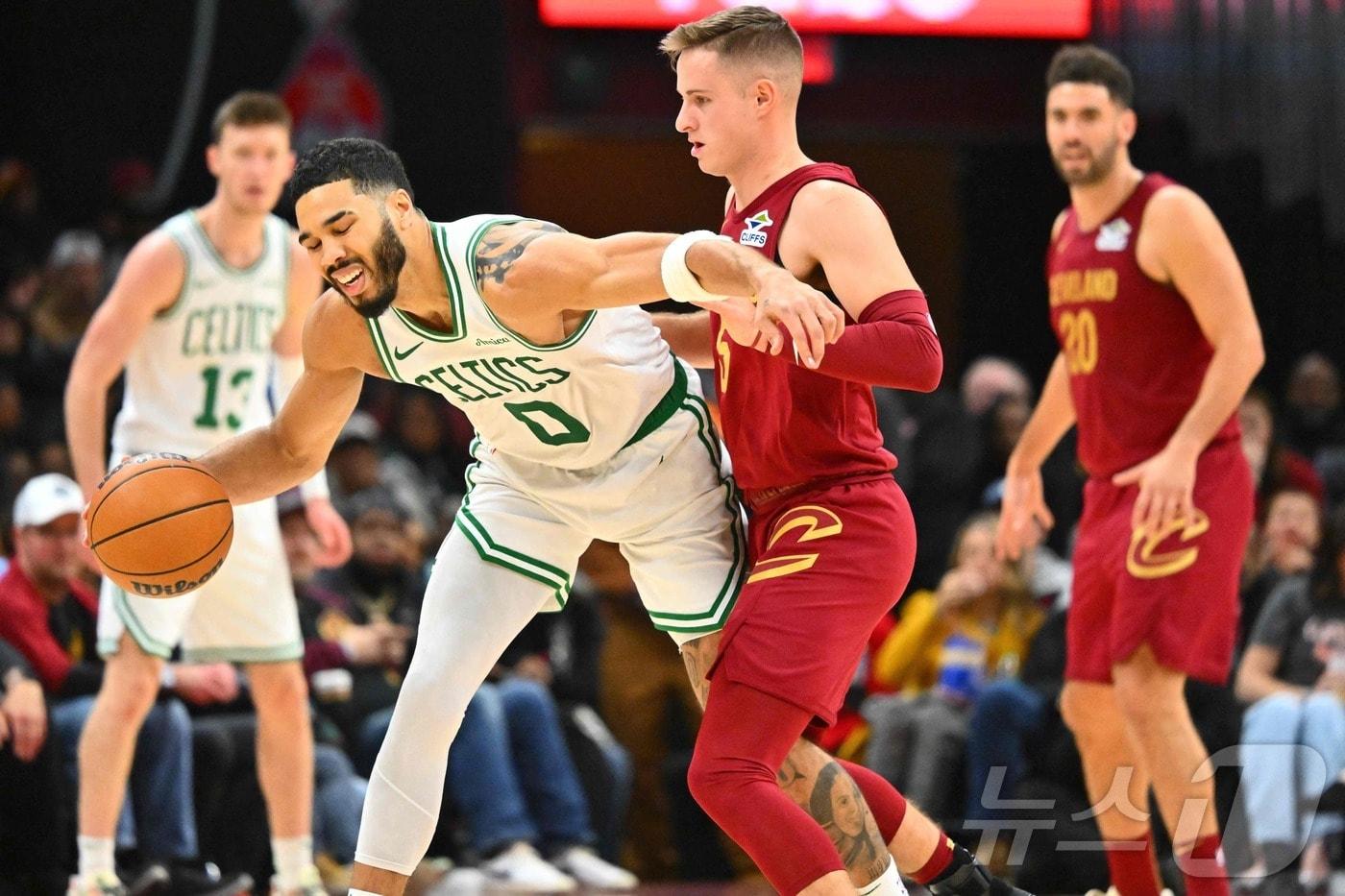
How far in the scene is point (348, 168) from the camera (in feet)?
13.9

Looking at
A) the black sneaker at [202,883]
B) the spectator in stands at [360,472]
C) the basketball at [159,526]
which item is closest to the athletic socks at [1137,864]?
the basketball at [159,526]

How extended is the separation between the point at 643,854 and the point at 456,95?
18.7ft

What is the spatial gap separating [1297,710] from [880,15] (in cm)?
547

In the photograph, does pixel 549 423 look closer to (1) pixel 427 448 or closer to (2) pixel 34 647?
(2) pixel 34 647

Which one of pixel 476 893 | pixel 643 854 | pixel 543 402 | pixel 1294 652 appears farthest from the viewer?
pixel 643 854

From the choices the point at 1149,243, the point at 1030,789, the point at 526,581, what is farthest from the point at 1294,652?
the point at 526,581

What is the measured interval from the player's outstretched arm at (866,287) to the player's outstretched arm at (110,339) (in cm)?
253

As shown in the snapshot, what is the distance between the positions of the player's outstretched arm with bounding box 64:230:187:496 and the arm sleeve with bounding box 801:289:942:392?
2.77 m

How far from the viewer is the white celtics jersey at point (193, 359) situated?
596 centimetres

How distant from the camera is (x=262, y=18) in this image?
11.7m

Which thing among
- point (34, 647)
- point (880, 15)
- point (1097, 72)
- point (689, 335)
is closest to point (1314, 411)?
point (880, 15)

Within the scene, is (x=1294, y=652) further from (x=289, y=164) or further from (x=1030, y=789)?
(x=289, y=164)

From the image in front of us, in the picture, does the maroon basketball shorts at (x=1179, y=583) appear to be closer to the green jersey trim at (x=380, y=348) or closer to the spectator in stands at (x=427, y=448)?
the green jersey trim at (x=380, y=348)

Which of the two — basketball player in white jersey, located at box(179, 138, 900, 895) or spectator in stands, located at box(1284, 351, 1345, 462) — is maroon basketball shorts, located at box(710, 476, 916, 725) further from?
spectator in stands, located at box(1284, 351, 1345, 462)
